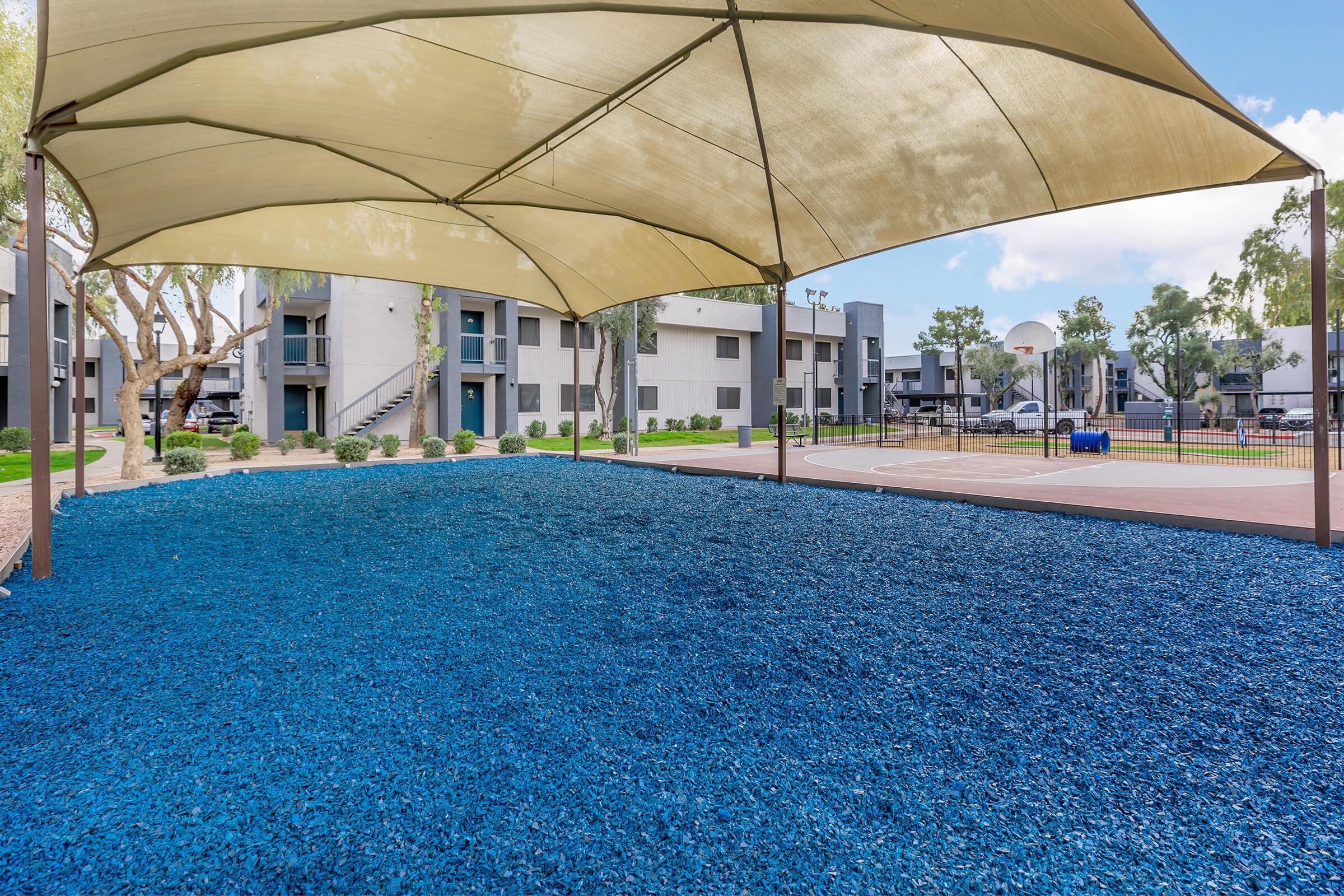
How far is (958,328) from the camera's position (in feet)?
164

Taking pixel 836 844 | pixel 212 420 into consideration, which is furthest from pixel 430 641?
pixel 212 420

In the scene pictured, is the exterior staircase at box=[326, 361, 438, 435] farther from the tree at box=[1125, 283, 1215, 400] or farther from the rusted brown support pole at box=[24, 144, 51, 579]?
the tree at box=[1125, 283, 1215, 400]

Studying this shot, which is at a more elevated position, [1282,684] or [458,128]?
[458,128]

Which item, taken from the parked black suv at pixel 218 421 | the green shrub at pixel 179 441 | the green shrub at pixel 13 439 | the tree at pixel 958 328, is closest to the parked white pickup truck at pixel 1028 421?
the tree at pixel 958 328

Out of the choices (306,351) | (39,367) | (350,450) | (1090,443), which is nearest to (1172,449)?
(1090,443)

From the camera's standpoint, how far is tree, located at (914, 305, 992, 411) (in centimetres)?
4959

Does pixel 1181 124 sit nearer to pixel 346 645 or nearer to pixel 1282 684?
pixel 1282 684

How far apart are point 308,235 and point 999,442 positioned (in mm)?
21536

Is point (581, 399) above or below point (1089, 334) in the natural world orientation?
below

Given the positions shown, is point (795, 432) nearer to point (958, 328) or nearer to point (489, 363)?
point (489, 363)

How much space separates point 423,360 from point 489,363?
3590mm

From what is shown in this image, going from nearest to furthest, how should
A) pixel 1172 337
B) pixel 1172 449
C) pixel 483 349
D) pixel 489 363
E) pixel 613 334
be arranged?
pixel 1172 449, pixel 489 363, pixel 483 349, pixel 613 334, pixel 1172 337

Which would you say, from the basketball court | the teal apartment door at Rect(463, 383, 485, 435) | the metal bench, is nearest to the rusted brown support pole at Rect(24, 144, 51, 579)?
the basketball court

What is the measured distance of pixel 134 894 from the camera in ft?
5.91
